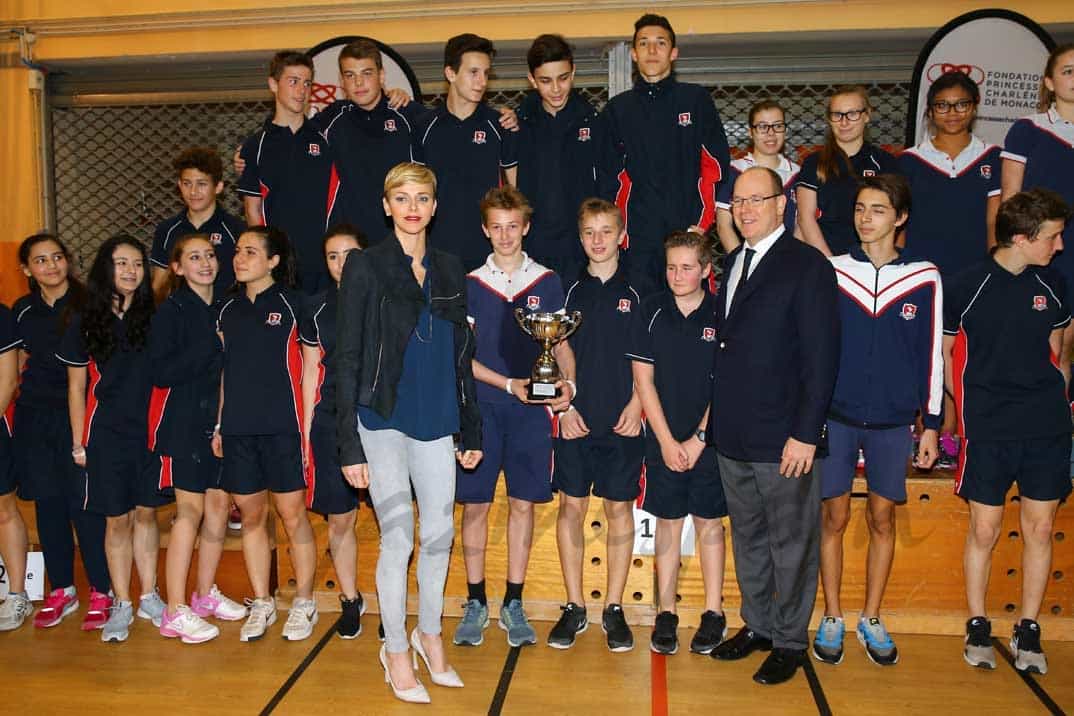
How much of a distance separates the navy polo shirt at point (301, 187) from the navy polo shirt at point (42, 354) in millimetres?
1056

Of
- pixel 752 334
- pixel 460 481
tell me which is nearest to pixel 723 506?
pixel 752 334

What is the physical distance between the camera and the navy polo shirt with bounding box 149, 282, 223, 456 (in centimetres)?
401

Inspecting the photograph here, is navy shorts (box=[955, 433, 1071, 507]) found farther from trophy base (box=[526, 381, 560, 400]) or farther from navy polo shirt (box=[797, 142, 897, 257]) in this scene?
trophy base (box=[526, 381, 560, 400])

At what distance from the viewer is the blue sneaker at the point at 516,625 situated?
389cm

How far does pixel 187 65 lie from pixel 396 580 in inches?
199

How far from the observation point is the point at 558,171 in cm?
429

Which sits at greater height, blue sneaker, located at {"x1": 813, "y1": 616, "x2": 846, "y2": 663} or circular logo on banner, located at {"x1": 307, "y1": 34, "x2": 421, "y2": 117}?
circular logo on banner, located at {"x1": 307, "y1": 34, "x2": 421, "y2": 117}

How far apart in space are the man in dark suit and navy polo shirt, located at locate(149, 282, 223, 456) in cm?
221

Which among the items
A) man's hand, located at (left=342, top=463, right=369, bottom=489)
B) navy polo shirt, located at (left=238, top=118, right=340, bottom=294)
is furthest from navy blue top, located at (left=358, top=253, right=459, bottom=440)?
navy polo shirt, located at (left=238, top=118, right=340, bottom=294)

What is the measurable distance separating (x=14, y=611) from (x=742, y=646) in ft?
10.9

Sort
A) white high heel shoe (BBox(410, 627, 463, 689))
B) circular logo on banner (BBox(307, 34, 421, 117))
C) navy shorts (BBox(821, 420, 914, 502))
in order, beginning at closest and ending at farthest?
white high heel shoe (BBox(410, 627, 463, 689)), navy shorts (BBox(821, 420, 914, 502)), circular logo on banner (BBox(307, 34, 421, 117))

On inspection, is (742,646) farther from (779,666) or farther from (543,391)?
(543,391)

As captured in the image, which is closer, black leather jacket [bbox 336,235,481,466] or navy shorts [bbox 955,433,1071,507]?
black leather jacket [bbox 336,235,481,466]

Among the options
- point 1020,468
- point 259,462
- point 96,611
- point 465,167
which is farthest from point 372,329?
point 1020,468
